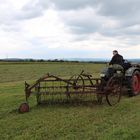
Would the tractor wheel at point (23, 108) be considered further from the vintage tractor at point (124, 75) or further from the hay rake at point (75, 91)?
the vintage tractor at point (124, 75)

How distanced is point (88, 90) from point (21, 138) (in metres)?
4.30

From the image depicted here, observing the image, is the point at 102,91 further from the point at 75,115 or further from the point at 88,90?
the point at 75,115

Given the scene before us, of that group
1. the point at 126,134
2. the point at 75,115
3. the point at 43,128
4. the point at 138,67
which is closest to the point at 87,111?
the point at 75,115

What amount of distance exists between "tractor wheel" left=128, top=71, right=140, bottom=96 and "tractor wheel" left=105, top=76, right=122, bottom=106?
0.89 metres

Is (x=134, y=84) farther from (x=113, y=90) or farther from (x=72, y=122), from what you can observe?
(x=72, y=122)

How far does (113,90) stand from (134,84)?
92.4 inches

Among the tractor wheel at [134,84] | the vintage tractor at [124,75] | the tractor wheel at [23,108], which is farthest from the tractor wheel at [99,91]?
the tractor wheel at [23,108]

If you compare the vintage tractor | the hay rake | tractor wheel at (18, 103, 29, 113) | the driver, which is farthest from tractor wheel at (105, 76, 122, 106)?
tractor wheel at (18, 103, 29, 113)

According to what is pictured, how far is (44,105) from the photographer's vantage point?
1095 cm

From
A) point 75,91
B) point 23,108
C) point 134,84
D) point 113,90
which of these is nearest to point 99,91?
point 113,90

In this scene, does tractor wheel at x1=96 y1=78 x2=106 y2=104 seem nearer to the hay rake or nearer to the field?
the hay rake

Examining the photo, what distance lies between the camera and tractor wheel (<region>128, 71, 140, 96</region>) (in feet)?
41.0

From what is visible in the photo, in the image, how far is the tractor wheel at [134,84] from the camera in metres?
12.5

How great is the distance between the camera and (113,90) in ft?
35.8
